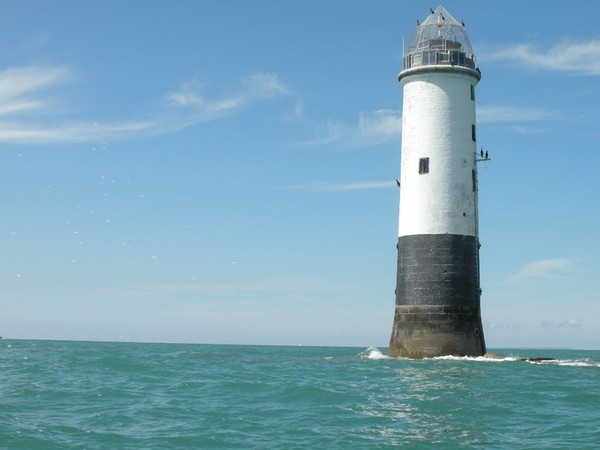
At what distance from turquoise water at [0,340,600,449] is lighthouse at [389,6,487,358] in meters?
6.45

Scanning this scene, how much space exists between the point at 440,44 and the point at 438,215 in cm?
906

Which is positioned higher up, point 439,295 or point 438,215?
point 438,215

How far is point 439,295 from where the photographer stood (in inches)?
1495

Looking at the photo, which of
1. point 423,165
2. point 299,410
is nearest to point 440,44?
point 423,165

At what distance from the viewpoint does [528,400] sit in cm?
2267

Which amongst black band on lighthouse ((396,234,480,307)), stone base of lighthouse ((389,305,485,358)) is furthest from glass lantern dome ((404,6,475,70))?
stone base of lighthouse ((389,305,485,358))

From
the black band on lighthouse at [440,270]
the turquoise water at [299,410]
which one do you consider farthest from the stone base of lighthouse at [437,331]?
the turquoise water at [299,410]

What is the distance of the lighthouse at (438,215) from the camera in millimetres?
38000

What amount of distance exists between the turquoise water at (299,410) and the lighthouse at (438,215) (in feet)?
21.2

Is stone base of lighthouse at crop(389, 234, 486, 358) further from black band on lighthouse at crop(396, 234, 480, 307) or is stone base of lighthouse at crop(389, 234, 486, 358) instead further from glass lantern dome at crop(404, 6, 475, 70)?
glass lantern dome at crop(404, 6, 475, 70)

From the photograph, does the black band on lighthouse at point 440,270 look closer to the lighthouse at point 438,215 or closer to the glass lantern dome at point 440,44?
the lighthouse at point 438,215

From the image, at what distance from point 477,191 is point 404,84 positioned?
652cm

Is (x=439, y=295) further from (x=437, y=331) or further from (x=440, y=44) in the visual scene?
(x=440, y=44)

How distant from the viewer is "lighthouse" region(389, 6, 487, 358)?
1496 inches
